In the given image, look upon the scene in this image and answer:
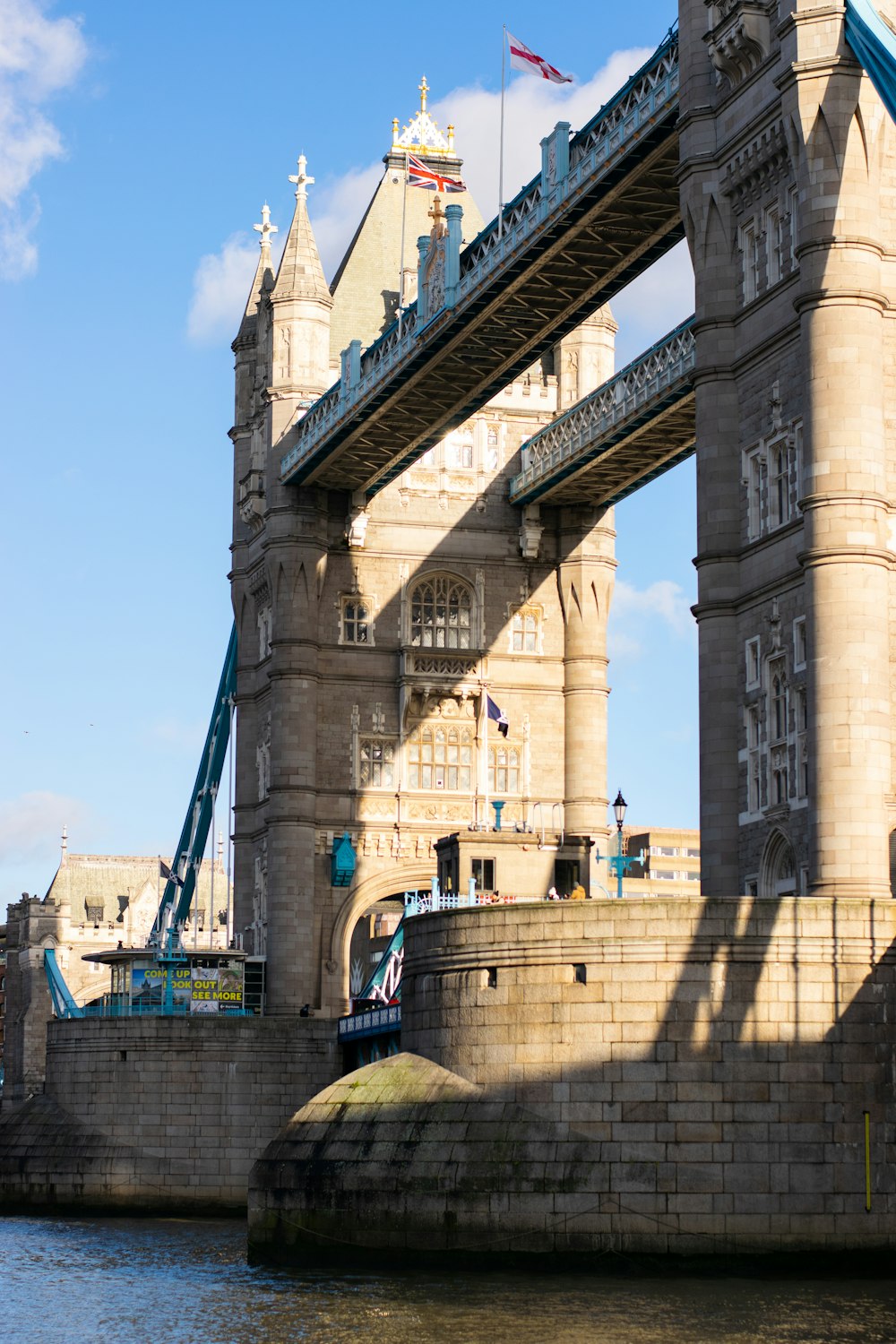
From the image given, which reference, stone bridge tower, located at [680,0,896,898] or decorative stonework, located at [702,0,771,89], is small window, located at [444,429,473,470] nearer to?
stone bridge tower, located at [680,0,896,898]

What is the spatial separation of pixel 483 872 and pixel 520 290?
16.1m

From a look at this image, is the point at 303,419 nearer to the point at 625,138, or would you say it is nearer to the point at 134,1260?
the point at 625,138

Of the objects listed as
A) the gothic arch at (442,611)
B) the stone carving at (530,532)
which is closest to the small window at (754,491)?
the stone carving at (530,532)

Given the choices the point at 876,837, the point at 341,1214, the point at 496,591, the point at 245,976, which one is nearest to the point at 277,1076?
the point at 245,976

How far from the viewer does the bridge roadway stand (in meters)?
52.0

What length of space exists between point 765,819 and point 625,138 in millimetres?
16729

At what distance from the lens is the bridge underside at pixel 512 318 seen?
5403cm

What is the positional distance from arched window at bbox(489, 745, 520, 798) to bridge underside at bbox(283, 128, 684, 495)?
9.40 metres

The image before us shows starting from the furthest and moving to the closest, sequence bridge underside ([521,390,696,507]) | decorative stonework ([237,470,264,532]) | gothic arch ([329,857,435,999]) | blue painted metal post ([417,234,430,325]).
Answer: decorative stonework ([237,470,264,532]), gothic arch ([329,857,435,999]), bridge underside ([521,390,696,507]), blue painted metal post ([417,234,430,325])

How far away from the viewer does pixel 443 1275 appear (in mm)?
37562

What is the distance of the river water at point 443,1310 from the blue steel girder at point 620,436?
27468 mm

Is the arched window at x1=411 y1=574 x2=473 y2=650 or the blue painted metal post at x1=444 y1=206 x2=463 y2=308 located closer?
the blue painted metal post at x1=444 y1=206 x2=463 y2=308

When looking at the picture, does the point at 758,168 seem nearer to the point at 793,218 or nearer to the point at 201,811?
the point at 793,218

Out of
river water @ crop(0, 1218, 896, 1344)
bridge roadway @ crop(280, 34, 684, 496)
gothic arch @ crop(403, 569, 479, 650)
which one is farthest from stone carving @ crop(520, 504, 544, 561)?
river water @ crop(0, 1218, 896, 1344)
